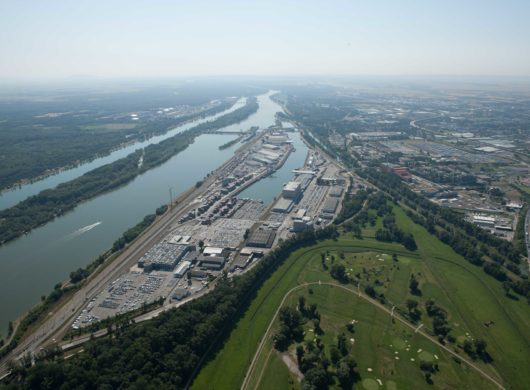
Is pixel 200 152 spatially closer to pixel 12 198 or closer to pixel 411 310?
pixel 12 198

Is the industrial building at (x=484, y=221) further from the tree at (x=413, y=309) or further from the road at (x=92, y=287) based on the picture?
the road at (x=92, y=287)

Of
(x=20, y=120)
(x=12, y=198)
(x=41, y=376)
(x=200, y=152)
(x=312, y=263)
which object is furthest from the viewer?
(x=20, y=120)

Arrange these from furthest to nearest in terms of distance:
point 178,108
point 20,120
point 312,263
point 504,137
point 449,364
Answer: point 178,108, point 20,120, point 504,137, point 312,263, point 449,364

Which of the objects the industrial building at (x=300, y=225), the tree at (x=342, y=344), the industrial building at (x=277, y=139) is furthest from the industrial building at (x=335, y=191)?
the industrial building at (x=277, y=139)

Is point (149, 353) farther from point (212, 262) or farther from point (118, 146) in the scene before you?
point (118, 146)

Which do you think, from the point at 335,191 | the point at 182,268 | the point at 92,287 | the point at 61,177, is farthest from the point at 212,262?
the point at 61,177

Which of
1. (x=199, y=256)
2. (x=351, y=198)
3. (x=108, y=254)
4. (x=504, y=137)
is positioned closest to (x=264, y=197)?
(x=351, y=198)

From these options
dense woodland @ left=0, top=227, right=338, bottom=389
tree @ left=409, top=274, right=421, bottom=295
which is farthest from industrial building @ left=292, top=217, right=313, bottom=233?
dense woodland @ left=0, top=227, right=338, bottom=389
